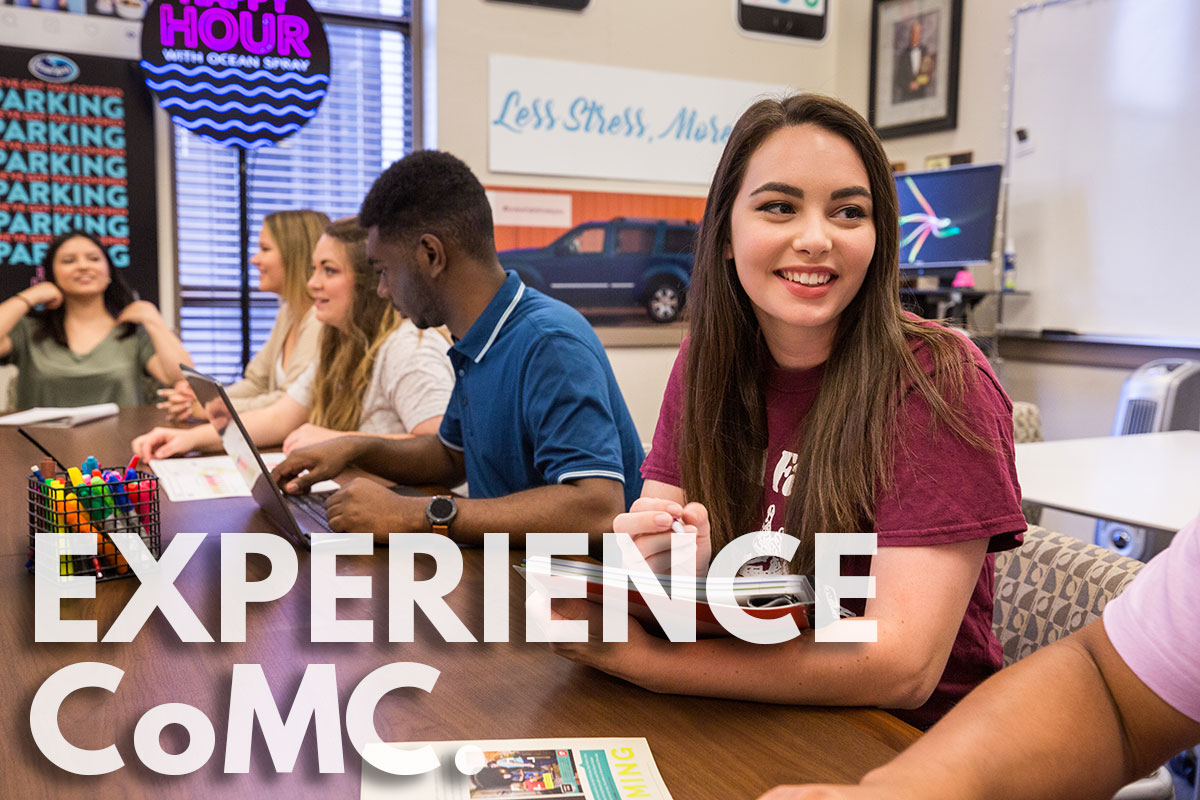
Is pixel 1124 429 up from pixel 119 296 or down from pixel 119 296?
down

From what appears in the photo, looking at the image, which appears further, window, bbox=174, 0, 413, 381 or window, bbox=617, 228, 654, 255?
window, bbox=617, 228, 654, 255

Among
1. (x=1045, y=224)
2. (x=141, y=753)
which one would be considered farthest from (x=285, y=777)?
(x=1045, y=224)

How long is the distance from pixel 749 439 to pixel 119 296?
10.9 ft

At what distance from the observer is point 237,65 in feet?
12.2

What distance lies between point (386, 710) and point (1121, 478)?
1906mm

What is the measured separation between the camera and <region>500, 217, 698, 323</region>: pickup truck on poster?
4.59 m

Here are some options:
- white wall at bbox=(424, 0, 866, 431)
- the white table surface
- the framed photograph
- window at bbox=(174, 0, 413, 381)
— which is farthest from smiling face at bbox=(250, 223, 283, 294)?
the framed photograph

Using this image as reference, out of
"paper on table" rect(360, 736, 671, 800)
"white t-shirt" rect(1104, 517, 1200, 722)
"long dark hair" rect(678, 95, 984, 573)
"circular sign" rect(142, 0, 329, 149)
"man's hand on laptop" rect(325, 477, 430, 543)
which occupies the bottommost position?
"paper on table" rect(360, 736, 671, 800)

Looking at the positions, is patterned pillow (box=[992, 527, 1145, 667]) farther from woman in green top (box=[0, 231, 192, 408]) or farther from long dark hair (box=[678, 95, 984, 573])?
woman in green top (box=[0, 231, 192, 408])

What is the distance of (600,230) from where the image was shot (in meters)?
4.67

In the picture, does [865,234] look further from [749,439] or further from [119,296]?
[119,296]

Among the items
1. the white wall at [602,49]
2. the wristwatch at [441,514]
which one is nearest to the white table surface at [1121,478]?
the wristwatch at [441,514]

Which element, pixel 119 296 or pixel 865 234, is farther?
pixel 119 296

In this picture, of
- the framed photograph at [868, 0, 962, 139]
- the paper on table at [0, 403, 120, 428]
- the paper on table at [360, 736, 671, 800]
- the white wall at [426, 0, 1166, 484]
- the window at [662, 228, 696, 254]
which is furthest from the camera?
the window at [662, 228, 696, 254]
